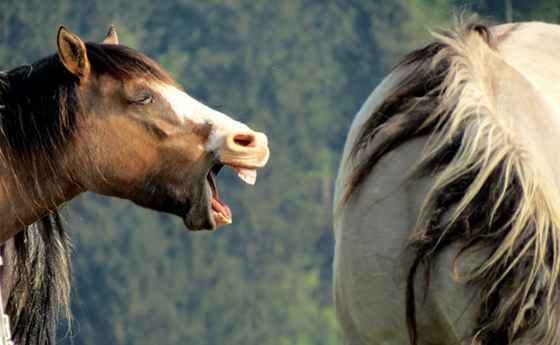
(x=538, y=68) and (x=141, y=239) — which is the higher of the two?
(x=538, y=68)

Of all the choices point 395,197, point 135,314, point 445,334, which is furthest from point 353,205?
point 135,314

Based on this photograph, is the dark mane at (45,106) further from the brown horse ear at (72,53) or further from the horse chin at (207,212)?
the horse chin at (207,212)

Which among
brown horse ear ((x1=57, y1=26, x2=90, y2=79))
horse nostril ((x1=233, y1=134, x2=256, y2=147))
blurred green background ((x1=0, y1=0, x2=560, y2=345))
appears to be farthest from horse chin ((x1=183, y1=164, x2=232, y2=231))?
blurred green background ((x1=0, y1=0, x2=560, y2=345))

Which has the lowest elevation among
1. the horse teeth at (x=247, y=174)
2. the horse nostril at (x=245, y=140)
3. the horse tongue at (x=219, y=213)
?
the horse tongue at (x=219, y=213)

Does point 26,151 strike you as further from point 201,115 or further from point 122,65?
point 201,115

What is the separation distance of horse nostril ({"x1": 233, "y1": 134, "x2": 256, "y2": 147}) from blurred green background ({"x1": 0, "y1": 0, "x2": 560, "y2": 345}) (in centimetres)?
1569

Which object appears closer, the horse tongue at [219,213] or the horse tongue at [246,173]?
the horse tongue at [246,173]

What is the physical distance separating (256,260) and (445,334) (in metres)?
20.3

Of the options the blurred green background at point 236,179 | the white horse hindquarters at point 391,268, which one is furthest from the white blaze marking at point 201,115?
the blurred green background at point 236,179

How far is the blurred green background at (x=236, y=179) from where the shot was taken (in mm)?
21844

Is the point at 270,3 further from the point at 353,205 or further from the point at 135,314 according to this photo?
the point at 353,205

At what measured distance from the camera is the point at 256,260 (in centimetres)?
2353

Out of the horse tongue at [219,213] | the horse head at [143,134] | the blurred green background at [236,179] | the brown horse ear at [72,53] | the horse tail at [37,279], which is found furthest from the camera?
the blurred green background at [236,179]

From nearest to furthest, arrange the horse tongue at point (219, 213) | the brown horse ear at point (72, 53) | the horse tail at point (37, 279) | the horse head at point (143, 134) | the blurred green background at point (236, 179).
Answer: the brown horse ear at point (72, 53) → the horse head at point (143, 134) → the horse tongue at point (219, 213) → the horse tail at point (37, 279) → the blurred green background at point (236, 179)
